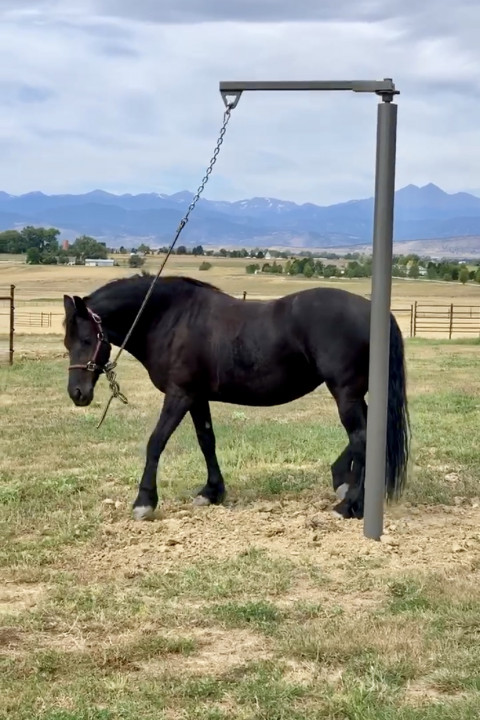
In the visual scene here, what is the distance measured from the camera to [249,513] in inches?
271

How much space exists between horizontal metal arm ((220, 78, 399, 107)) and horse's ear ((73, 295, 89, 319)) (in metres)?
1.87

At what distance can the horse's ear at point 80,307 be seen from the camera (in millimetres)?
6784

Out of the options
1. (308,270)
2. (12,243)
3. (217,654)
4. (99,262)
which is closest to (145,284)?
(217,654)

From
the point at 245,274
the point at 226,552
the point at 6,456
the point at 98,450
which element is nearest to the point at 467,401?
the point at 98,450

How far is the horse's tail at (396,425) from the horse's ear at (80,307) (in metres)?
2.38

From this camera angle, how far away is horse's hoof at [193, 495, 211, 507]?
7285 mm

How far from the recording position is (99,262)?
4459 inches

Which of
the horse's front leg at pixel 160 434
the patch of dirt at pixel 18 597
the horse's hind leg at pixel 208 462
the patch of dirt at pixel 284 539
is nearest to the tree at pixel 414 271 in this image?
the horse's hind leg at pixel 208 462

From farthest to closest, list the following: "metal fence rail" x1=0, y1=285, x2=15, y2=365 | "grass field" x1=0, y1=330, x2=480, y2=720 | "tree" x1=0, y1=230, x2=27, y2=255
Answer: "tree" x1=0, y1=230, x2=27, y2=255 < "metal fence rail" x1=0, y1=285, x2=15, y2=365 < "grass field" x1=0, y1=330, x2=480, y2=720

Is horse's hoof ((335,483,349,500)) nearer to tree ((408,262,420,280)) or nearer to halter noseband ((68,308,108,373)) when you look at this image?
halter noseband ((68,308,108,373))

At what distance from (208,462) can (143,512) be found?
2.65 ft

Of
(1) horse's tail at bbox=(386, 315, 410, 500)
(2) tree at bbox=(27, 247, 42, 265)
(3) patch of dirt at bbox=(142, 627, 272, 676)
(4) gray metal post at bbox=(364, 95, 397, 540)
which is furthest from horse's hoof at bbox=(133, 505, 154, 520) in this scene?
(2) tree at bbox=(27, 247, 42, 265)

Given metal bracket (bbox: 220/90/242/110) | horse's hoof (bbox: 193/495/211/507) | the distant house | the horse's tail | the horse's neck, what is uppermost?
the distant house

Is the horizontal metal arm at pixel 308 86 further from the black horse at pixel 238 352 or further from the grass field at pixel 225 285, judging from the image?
the grass field at pixel 225 285
